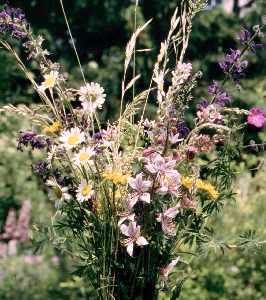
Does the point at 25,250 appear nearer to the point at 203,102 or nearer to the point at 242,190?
the point at 242,190

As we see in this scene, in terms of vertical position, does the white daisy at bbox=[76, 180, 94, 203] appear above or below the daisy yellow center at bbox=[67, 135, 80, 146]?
below

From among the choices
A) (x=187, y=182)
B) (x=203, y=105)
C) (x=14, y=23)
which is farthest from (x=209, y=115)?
(x=14, y=23)

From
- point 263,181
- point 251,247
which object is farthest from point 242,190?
point 251,247

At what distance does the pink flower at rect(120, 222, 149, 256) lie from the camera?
1.99 metres

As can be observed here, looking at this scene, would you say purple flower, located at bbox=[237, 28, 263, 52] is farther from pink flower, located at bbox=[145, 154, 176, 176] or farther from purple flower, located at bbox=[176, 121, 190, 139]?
pink flower, located at bbox=[145, 154, 176, 176]

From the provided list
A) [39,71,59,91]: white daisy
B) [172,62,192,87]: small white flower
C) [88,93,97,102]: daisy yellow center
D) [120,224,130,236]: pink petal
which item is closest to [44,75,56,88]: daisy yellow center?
[39,71,59,91]: white daisy

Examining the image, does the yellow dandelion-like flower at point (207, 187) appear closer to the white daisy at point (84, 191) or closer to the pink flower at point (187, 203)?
the pink flower at point (187, 203)

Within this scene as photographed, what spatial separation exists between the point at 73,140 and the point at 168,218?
0.33 metres

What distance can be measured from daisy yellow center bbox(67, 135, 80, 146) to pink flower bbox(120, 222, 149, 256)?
0.84 ft

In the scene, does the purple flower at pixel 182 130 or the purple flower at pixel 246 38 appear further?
the purple flower at pixel 246 38

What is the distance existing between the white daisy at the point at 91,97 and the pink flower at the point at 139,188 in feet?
0.77

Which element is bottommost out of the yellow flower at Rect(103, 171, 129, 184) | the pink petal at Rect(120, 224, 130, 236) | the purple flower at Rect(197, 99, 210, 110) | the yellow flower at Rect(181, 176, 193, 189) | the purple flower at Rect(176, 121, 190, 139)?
the pink petal at Rect(120, 224, 130, 236)

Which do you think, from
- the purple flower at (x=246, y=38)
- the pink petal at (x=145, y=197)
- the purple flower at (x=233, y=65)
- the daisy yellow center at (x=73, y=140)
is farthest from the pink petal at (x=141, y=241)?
the purple flower at (x=246, y=38)

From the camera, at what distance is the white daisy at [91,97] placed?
2.05m
